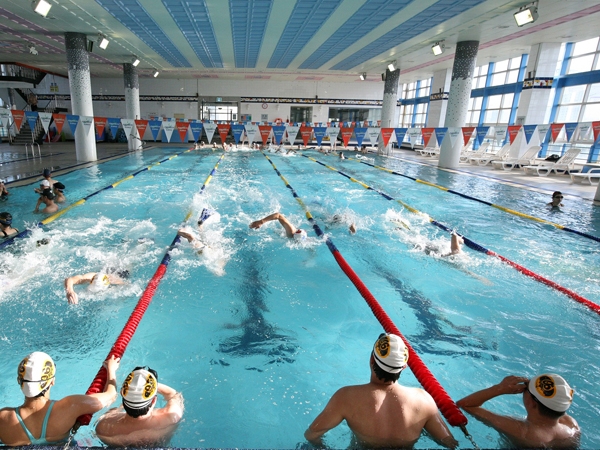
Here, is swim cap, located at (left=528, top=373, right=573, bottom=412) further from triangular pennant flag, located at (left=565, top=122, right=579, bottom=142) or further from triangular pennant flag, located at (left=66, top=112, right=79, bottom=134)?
triangular pennant flag, located at (left=66, top=112, right=79, bottom=134)

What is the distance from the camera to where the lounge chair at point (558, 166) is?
12234 mm

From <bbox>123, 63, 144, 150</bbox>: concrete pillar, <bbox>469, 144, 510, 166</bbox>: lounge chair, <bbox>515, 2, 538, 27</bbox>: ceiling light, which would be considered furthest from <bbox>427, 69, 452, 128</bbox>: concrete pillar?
<bbox>123, 63, 144, 150</bbox>: concrete pillar

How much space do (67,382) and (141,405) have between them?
3.96 feet

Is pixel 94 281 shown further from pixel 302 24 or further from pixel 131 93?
pixel 131 93

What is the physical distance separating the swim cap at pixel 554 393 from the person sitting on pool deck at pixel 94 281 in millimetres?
3644

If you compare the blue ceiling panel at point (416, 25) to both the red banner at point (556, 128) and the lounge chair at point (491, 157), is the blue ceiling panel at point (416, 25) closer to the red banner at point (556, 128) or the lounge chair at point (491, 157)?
the red banner at point (556, 128)

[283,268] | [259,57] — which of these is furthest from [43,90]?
[283,268]

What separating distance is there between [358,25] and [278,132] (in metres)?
11.5

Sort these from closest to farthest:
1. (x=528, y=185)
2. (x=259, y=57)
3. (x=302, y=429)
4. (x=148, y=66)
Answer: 1. (x=302, y=429)
2. (x=528, y=185)
3. (x=259, y=57)
4. (x=148, y=66)

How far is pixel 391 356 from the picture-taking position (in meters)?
1.75

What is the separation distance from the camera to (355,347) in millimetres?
3129

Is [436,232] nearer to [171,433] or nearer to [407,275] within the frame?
[407,275]

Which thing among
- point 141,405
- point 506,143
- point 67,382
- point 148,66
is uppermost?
point 148,66

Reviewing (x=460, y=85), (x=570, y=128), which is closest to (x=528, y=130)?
(x=570, y=128)
